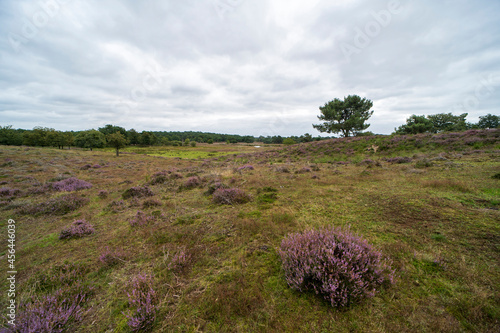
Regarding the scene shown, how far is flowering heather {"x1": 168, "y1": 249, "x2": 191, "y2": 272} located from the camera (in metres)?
3.46

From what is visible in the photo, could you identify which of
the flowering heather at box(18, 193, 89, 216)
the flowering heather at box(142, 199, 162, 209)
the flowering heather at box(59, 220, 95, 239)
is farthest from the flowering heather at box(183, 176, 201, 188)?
the flowering heather at box(59, 220, 95, 239)

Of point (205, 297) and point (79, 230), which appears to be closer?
point (205, 297)

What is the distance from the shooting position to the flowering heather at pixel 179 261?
3459mm

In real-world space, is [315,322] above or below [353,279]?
below

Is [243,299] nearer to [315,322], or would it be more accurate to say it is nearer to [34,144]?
[315,322]

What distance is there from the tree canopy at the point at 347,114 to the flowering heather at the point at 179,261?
37.2m

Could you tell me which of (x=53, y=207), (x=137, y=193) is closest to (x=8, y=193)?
(x=53, y=207)

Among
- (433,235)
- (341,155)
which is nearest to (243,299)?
(433,235)

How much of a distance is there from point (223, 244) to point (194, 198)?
4.47 meters

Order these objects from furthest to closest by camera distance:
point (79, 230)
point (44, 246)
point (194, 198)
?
1. point (194, 198)
2. point (79, 230)
3. point (44, 246)

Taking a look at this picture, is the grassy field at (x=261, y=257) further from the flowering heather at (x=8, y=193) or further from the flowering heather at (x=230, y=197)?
the flowering heather at (x=8, y=193)

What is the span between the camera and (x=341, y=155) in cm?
2277

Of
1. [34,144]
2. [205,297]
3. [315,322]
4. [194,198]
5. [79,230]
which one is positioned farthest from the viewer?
[34,144]

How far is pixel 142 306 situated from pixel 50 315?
114 centimetres
